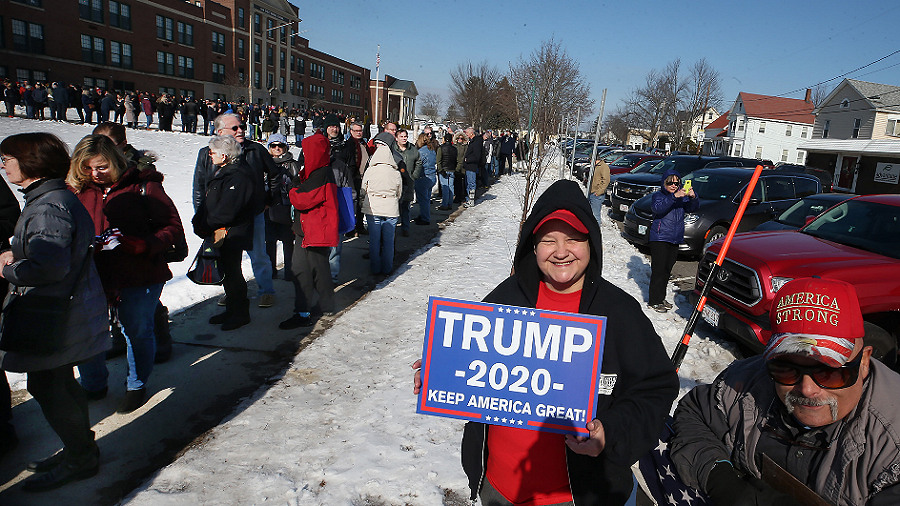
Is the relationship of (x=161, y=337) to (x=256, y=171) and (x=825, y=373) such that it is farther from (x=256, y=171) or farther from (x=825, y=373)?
(x=825, y=373)

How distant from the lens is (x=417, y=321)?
625cm

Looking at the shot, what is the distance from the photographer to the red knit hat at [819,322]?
5.42ft

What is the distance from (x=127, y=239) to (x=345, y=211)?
2945 mm

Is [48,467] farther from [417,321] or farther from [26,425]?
[417,321]

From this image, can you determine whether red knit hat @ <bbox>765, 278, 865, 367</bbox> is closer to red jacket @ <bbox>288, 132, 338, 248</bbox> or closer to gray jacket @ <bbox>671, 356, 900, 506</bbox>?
gray jacket @ <bbox>671, 356, 900, 506</bbox>

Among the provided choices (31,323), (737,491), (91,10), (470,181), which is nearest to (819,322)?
(737,491)

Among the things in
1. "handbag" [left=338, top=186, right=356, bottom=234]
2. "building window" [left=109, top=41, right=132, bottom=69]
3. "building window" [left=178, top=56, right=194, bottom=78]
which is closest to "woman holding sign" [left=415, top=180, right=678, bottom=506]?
"handbag" [left=338, top=186, right=356, bottom=234]

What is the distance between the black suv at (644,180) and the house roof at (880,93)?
39.5 metres

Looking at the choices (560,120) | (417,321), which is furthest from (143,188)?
(560,120)

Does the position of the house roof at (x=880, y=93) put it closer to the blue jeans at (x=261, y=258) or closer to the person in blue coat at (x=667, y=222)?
the person in blue coat at (x=667, y=222)

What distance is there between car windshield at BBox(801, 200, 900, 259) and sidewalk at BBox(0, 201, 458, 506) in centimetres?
607

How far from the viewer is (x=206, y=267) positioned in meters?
5.20

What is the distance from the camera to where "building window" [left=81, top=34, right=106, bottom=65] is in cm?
4391

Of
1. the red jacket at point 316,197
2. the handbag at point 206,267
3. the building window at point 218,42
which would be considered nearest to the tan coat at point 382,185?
the red jacket at point 316,197
